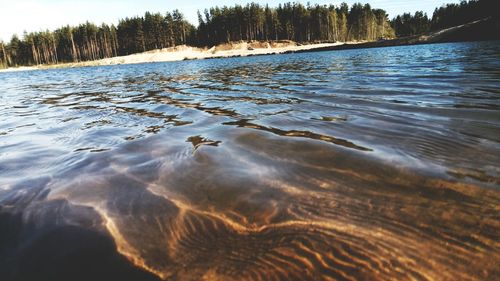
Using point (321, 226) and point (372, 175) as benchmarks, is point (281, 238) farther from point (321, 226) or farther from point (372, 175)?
point (372, 175)

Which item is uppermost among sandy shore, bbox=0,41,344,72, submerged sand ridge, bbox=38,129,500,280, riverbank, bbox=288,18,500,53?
sandy shore, bbox=0,41,344,72

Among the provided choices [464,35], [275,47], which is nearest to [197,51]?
[275,47]

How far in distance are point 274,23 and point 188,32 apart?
3177cm

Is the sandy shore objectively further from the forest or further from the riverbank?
the riverbank

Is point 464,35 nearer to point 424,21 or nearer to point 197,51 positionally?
point 197,51

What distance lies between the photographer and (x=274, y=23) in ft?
338

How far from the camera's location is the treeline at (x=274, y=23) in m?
102

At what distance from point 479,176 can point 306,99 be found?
4750 mm

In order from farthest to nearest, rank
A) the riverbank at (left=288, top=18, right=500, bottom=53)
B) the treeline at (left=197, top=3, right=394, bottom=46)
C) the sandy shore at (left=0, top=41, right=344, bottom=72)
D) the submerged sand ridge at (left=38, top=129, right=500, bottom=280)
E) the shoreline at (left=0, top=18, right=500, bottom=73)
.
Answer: the treeline at (left=197, top=3, right=394, bottom=46) → the sandy shore at (left=0, top=41, right=344, bottom=72) → the shoreline at (left=0, top=18, right=500, bottom=73) → the riverbank at (left=288, top=18, right=500, bottom=53) → the submerged sand ridge at (left=38, top=129, right=500, bottom=280)

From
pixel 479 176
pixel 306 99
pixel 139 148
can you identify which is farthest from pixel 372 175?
pixel 306 99

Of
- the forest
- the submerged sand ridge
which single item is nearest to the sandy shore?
the forest

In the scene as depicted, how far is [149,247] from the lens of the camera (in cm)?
197

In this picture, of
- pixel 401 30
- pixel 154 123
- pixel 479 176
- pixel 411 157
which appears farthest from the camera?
pixel 401 30

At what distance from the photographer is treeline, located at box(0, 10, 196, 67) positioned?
105 metres
